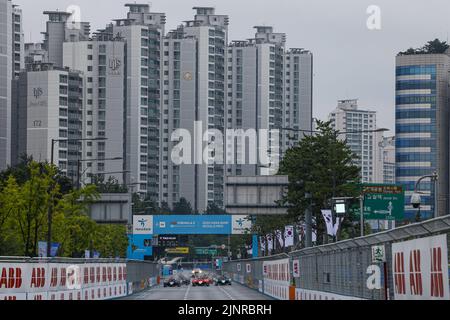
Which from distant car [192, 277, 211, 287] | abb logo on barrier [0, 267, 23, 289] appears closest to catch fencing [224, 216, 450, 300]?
abb logo on barrier [0, 267, 23, 289]

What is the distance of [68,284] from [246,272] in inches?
3700

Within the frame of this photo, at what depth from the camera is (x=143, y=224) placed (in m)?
186

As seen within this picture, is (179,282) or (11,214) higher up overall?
(11,214)

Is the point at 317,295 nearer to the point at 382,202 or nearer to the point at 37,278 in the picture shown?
the point at 37,278

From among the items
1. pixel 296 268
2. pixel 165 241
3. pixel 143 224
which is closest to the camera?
pixel 296 268

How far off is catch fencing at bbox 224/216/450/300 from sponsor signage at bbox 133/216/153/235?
4832 inches

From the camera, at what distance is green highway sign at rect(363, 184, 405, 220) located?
290ft

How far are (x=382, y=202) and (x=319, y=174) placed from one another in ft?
73.6

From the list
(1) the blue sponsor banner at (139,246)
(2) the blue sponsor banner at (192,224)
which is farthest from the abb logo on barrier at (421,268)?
(2) the blue sponsor banner at (192,224)

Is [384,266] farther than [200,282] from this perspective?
No

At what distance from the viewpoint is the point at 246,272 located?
151750 mm

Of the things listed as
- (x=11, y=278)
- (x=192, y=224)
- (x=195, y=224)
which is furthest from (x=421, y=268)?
(x=192, y=224)
